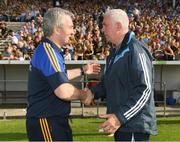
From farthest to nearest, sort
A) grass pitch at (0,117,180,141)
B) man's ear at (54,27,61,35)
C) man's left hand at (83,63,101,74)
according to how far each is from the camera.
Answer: grass pitch at (0,117,180,141)
man's left hand at (83,63,101,74)
man's ear at (54,27,61,35)

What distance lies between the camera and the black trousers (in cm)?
515

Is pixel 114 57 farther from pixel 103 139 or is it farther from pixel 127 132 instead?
pixel 103 139

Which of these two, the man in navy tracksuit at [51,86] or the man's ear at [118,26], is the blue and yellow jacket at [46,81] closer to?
the man in navy tracksuit at [51,86]

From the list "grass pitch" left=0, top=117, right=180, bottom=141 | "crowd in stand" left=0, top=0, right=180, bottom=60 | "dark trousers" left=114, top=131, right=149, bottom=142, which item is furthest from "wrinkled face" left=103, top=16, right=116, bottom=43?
"crowd in stand" left=0, top=0, right=180, bottom=60

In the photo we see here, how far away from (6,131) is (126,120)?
9043 mm

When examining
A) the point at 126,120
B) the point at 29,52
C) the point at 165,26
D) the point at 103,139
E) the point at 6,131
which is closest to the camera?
the point at 126,120

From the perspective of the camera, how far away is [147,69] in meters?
4.90

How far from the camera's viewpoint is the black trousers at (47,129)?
5.15m

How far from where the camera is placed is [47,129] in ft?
16.9

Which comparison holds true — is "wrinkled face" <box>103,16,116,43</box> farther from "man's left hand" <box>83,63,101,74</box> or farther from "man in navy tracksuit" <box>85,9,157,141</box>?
"man's left hand" <box>83,63,101,74</box>

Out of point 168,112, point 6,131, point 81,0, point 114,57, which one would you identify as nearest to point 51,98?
point 114,57

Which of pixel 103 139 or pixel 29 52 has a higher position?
pixel 29 52

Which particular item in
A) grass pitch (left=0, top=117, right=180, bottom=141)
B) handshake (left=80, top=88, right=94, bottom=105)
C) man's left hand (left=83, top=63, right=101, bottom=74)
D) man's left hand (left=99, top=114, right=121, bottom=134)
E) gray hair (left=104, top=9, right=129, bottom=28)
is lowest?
grass pitch (left=0, top=117, right=180, bottom=141)

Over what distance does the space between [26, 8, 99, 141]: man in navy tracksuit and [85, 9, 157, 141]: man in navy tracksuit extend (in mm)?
406
